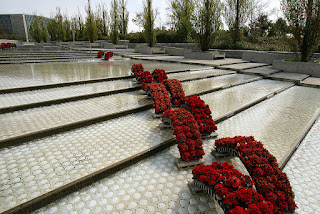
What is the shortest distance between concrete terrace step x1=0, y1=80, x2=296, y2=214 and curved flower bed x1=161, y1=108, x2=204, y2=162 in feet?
1.34

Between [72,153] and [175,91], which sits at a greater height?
[175,91]

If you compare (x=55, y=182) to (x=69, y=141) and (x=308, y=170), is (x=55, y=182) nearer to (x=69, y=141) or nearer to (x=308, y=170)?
(x=69, y=141)

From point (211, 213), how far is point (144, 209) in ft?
1.97

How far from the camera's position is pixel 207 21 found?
12.1m

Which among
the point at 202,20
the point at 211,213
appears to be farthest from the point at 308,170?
the point at 202,20

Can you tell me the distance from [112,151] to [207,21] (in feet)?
38.7

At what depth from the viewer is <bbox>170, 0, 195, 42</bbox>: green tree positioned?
1988 centimetres

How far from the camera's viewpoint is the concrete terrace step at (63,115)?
9.03 ft

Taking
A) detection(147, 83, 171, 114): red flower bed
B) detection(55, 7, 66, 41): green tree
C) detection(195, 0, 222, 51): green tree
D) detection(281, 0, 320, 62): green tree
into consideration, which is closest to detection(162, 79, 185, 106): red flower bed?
Result: detection(147, 83, 171, 114): red flower bed

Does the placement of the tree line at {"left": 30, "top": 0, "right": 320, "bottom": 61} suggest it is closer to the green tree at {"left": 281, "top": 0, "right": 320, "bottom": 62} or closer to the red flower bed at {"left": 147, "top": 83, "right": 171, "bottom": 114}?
the green tree at {"left": 281, "top": 0, "right": 320, "bottom": 62}

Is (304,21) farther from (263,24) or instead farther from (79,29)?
(79,29)

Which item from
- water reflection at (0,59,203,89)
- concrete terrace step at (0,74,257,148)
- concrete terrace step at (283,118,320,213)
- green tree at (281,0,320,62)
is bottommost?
concrete terrace step at (283,118,320,213)

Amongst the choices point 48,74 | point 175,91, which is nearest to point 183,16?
point 48,74

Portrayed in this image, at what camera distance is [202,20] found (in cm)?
1227
